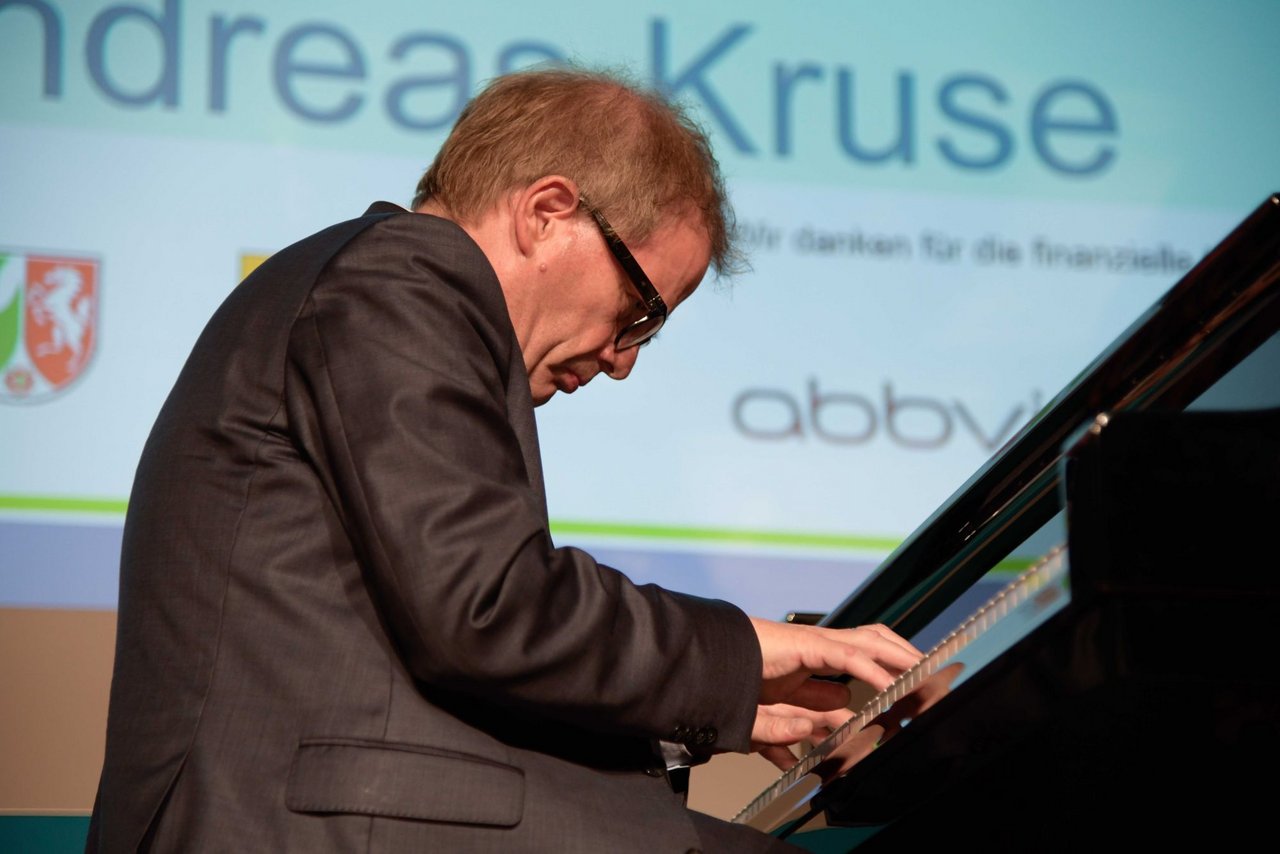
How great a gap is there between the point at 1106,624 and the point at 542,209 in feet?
2.59

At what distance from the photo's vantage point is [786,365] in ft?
9.65

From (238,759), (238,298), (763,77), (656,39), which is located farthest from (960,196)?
(238,759)

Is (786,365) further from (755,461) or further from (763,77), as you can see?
(763,77)

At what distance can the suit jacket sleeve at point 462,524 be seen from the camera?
1.30 metres

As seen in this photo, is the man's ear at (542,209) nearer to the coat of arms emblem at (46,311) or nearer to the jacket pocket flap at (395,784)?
the jacket pocket flap at (395,784)

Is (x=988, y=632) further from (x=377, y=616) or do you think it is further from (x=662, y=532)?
(x=662, y=532)

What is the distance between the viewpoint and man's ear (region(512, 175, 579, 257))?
1.69 meters

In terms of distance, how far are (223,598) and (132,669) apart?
4.9 inches

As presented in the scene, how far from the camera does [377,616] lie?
54.1 inches

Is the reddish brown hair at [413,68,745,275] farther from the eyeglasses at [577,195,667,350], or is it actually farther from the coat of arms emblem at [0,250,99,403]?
the coat of arms emblem at [0,250,99,403]

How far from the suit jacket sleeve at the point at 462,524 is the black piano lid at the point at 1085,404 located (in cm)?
46

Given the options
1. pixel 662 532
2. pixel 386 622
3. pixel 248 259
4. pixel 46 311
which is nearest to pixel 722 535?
pixel 662 532

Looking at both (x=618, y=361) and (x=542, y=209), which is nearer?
(x=542, y=209)

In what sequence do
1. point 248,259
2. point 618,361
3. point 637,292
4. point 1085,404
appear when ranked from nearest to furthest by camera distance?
1. point 1085,404
2. point 637,292
3. point 618,361
4. point 248,259
